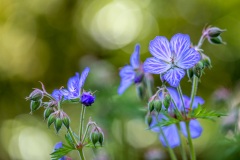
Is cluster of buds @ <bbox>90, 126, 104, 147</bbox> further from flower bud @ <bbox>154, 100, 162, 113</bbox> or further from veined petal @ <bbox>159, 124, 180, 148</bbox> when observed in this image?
veined petal @ <bbox>159, 124, 180, 148</bbox>

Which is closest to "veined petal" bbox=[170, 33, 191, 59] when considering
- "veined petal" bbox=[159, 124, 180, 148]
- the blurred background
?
"veined petal" bbox=[159, 124, 180, 148]

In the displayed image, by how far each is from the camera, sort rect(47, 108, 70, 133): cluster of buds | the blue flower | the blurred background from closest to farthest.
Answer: rect(47, 108, 70, 133): cluster of buds < the blue flower < the blurred background

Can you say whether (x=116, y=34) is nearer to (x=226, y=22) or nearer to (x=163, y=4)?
(x=163, y=4)

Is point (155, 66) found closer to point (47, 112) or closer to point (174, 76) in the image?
point (174, 76)

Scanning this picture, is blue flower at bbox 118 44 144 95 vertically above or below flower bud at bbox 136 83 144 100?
above

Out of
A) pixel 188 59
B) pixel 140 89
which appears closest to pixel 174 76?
pixel 188 59

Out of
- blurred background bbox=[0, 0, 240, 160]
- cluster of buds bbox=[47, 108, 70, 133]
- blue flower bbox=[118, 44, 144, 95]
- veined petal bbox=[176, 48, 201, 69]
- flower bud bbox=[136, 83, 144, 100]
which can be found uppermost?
blurred background bbox=[0, 0, 240, 160]
